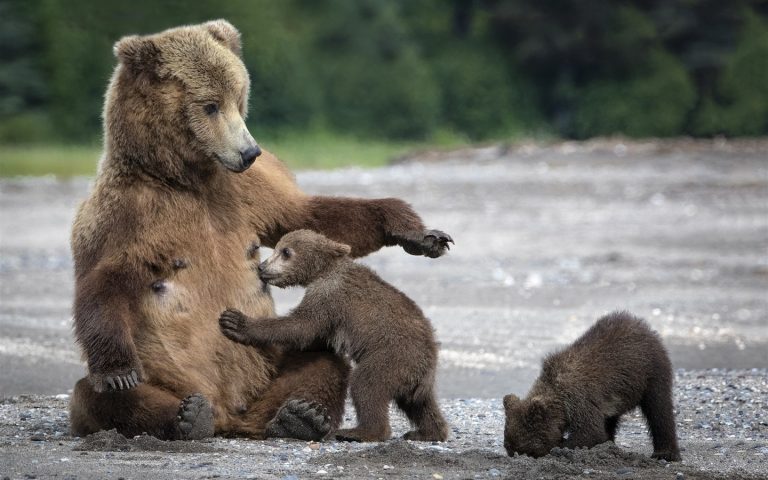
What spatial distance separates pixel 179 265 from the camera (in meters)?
6.42

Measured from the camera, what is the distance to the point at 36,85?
99.2 ft

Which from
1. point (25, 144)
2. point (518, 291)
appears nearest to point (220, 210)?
point (518, 291)

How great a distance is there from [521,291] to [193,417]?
764cm

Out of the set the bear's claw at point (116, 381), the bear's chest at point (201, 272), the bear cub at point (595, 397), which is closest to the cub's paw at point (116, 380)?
the bear's claw at point (116, 381)

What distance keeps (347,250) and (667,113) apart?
26951 mm

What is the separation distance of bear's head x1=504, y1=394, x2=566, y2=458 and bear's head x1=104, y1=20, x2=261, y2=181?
1.63 meters

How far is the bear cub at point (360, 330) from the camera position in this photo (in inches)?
249

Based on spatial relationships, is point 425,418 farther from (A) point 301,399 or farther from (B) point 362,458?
(B) point 362,458

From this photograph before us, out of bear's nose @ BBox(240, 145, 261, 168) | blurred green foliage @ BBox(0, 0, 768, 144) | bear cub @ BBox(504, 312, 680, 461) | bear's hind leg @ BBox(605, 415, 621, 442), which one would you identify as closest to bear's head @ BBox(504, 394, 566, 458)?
bear cub @ BBox(504, 312, 680, 461)

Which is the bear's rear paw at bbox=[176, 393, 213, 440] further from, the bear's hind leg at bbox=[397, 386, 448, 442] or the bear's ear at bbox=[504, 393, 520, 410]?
the bear's ear at bbox=[504, 393, 520, 410]

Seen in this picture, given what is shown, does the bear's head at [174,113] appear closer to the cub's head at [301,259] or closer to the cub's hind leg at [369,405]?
the cub's head at [301,259]

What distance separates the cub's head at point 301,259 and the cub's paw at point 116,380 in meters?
0.86

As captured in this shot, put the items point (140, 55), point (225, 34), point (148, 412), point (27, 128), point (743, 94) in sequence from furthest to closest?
1. point (743, 94)
2. point (27, 128)
3. point (225, 34)
4. point (140, 55)
5. point (148, 412)

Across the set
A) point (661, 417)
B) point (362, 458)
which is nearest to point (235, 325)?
point (362, 458)
